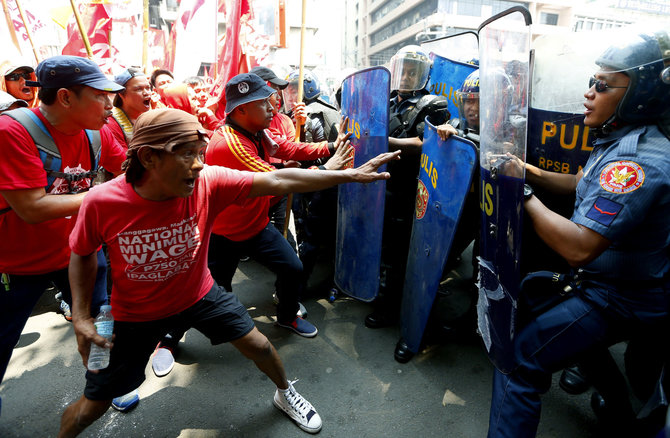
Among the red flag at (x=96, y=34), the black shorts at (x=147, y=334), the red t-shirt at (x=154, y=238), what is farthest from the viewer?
the red flag at (x=96, y=34)

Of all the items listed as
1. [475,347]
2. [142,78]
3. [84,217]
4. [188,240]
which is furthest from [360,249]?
[142,78]

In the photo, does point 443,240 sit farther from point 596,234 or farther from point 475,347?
point 475,347

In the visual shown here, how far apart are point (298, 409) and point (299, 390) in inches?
11.5

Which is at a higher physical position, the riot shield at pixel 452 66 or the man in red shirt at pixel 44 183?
the riot shield at pixel 452 66

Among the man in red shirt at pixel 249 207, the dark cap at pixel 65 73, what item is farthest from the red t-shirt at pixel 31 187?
the man in red shirt at pixel 249 207

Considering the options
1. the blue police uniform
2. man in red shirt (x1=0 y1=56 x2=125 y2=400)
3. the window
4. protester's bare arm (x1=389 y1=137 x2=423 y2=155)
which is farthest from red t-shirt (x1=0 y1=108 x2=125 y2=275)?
the window

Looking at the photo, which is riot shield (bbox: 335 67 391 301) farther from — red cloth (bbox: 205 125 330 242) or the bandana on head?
the bandana on head

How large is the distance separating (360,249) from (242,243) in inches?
36.0

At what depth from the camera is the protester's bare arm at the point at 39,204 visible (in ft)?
5.61

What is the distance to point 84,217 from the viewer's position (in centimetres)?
142

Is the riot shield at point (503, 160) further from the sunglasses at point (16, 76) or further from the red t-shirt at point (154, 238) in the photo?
the sunglasses at point (16, 76)

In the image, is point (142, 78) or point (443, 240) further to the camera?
point (142, 78)

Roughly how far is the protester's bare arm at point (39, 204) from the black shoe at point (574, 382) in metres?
3.04

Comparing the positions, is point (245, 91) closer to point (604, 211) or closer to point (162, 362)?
point (162, 362)
